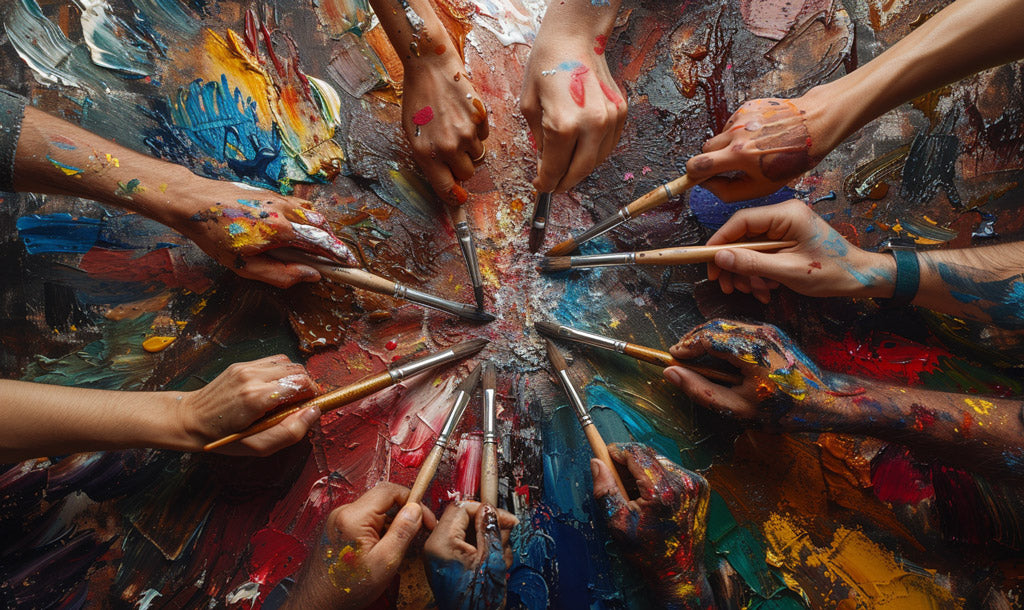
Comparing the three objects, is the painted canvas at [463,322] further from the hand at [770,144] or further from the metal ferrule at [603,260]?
the hand at [770,144]

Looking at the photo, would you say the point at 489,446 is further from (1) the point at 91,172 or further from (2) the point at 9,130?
(2) the point at 9,130

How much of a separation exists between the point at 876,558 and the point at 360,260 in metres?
2.07

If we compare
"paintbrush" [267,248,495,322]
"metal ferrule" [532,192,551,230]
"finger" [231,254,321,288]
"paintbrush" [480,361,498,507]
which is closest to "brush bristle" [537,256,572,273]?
"metal ferrule" [532,192,551,230]

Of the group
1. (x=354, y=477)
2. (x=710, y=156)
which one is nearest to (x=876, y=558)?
(x=710, y=156)

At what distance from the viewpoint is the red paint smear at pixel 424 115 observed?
→ 1.75 meters

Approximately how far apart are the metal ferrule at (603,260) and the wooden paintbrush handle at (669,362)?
1.02ft

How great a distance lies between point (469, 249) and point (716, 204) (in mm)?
958

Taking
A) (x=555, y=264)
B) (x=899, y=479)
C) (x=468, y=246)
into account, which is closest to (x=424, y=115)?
(x=468, y=246)

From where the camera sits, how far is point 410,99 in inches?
69.9

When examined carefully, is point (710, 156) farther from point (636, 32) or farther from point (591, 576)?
point (591, 576)

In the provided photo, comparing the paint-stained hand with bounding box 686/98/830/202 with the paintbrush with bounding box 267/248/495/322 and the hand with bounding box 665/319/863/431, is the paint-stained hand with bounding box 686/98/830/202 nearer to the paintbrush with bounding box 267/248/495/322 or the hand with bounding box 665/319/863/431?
the hand with bounding box 665/319/863/431

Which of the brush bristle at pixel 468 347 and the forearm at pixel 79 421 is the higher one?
the forearm at pixel 79 421

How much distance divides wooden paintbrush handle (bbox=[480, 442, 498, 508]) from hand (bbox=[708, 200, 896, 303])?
3.37 ft

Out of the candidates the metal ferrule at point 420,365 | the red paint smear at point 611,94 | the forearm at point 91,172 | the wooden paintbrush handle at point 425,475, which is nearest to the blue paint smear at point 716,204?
the red paint smear at point 611,94
